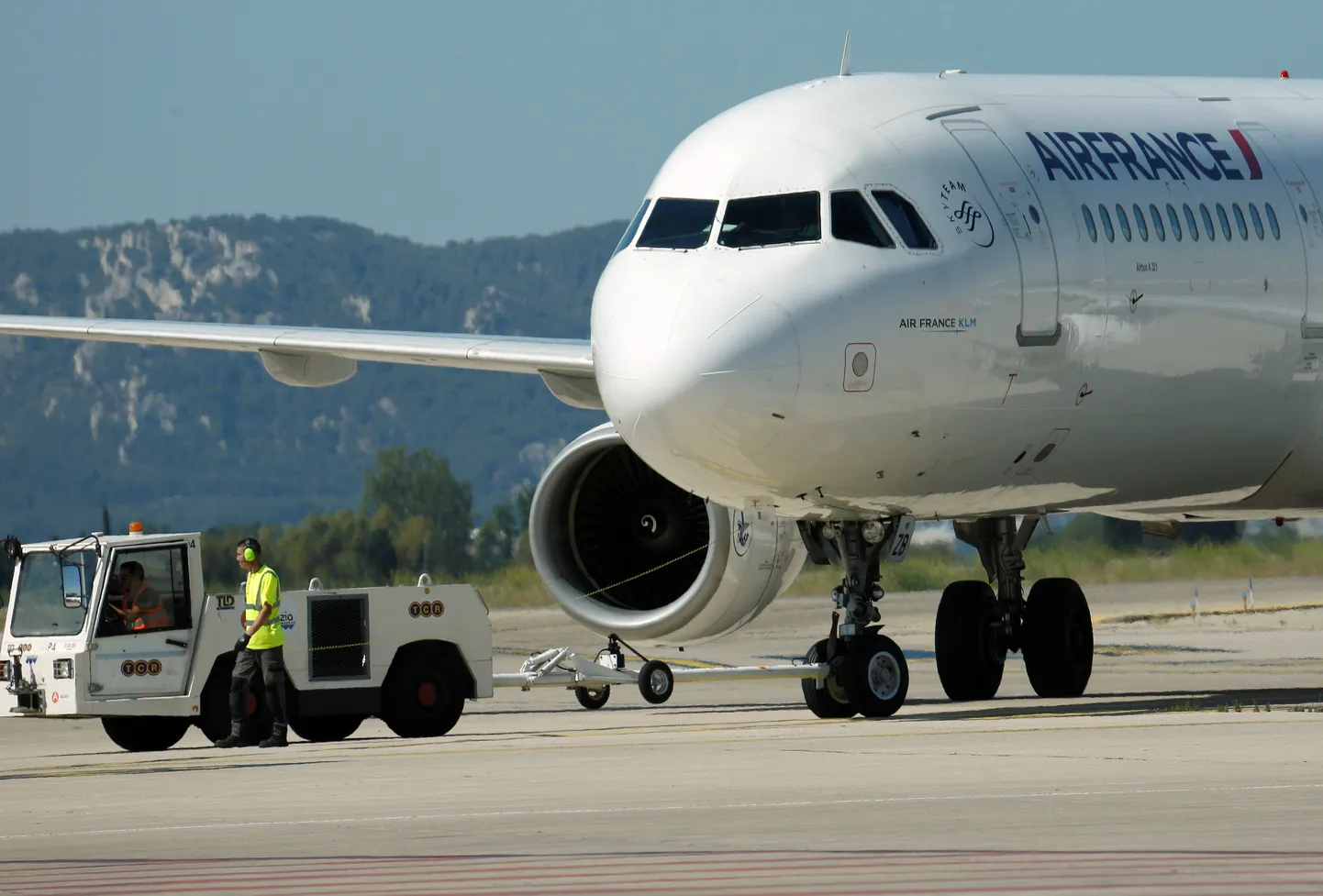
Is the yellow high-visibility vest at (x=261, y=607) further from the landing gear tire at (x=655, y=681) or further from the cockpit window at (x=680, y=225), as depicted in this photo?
the landing gear tire at (x=655, y=681)

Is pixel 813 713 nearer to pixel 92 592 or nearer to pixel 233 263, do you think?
pixel 92 592

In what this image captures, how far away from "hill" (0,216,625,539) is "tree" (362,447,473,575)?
84419 mm

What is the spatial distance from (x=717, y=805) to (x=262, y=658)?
5.96m

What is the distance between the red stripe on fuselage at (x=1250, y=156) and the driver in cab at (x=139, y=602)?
8088 millimetres

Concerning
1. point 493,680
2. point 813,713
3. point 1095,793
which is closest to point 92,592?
point 493,680

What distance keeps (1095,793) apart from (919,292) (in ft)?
16.6

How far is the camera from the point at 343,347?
20.3 meters

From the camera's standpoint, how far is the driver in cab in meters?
16.6

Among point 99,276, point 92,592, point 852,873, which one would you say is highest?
point 99,276

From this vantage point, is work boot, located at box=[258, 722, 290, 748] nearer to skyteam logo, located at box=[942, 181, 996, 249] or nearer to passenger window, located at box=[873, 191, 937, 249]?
passenger window, located at box=[873, 191, 937, 249]

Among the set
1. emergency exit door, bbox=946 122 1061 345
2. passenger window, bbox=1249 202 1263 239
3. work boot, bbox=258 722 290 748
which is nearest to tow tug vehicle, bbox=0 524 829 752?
work boot, bbox=258 722 290 748

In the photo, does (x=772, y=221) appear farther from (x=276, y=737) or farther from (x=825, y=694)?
(x=276, y=737)

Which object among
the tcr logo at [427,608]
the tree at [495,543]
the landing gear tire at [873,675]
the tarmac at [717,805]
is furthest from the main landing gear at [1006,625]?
the tree at [495,543]

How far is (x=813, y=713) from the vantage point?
16844mm
